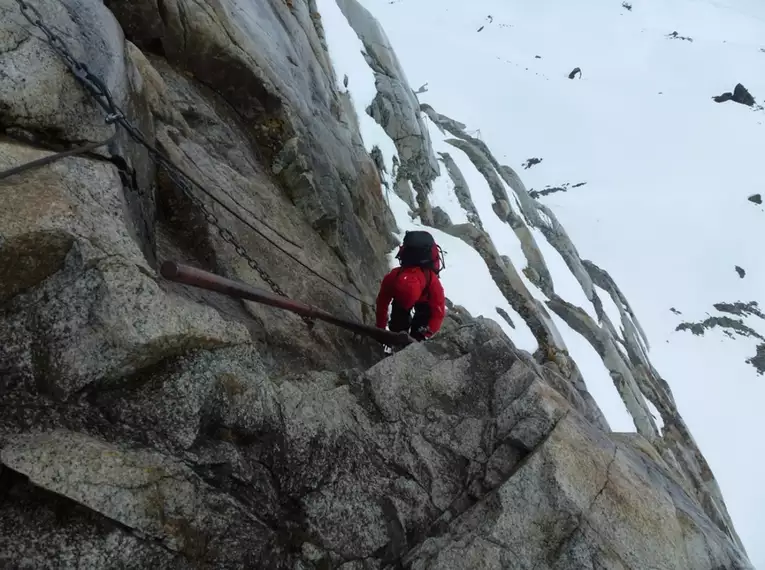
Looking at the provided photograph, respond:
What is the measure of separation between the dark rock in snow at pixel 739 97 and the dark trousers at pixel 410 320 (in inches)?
3084

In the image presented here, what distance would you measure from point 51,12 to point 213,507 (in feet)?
16.3

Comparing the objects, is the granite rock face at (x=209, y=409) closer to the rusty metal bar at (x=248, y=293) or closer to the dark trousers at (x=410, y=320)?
the rusty metal bar at (x=248, y=293)

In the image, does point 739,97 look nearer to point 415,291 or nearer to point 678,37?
point 678,37

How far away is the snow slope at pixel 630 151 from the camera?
27.9 meters

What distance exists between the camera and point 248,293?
6.07m

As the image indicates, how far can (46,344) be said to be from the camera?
4.19 metres

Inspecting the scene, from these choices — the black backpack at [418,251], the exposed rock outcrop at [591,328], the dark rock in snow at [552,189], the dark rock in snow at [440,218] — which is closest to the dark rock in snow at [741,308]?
the exposed rock outcrop at [591,328]

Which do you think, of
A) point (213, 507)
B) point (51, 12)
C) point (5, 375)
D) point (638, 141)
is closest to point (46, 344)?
point (5, 375)

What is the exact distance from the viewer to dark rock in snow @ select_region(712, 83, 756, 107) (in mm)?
69944

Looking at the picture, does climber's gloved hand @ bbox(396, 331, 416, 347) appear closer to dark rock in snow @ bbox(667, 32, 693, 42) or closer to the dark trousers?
the dark trousers

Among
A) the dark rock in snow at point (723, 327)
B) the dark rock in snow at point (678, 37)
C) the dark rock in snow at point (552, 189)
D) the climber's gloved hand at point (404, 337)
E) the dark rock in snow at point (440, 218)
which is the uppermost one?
the climber's gloved hand at point (404, 337)

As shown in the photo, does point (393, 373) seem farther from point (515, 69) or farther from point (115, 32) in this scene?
point (515, 69)

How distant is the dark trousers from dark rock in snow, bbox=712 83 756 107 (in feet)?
257

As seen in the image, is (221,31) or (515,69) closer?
(221,31)
